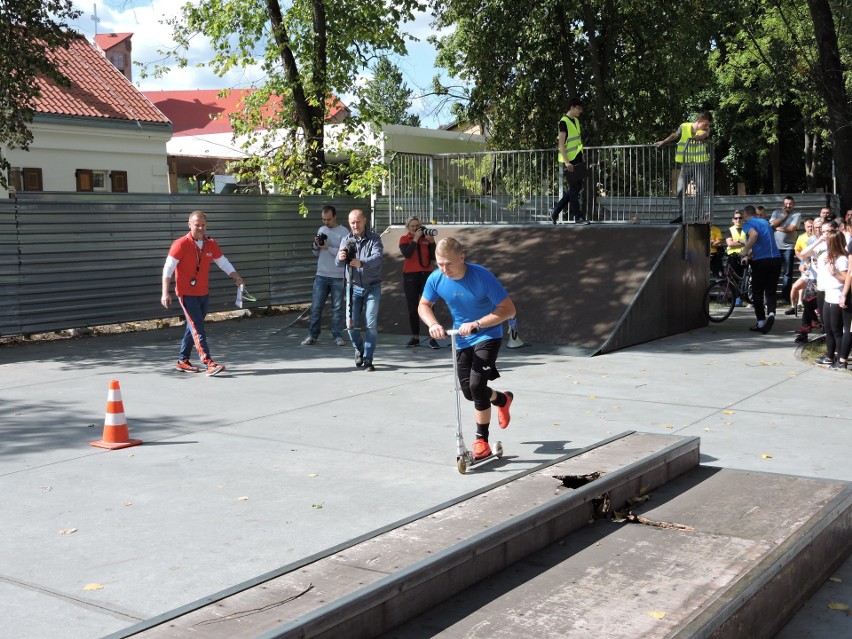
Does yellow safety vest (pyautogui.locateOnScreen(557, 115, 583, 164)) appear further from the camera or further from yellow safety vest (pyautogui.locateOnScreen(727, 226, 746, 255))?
the camera

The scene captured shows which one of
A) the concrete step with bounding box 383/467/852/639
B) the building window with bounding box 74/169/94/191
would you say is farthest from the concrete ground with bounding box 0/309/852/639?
the building window with bounding box 74/169/94/191

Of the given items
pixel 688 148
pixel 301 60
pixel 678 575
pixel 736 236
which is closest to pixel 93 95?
pixel 301 60

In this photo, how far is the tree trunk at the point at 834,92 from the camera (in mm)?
16359

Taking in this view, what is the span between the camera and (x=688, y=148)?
15547 mm

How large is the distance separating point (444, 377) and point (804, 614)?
22.7ft

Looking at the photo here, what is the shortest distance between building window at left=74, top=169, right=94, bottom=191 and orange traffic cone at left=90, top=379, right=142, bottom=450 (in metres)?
26.4

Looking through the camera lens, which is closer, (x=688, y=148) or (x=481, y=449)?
(x=481, y=449)

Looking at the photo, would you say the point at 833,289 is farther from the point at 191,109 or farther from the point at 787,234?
the point at 191,109

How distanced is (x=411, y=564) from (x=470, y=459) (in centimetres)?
281

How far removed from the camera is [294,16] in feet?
67.5

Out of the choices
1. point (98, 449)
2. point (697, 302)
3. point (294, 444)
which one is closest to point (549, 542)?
point (294, 444)

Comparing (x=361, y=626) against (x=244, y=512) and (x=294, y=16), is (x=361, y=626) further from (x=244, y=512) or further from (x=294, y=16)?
(x=294, y=16)

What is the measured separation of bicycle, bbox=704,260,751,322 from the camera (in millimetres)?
16062

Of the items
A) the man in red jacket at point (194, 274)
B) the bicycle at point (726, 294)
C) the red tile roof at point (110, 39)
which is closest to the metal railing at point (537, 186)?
the bicycle at point (726, 294)
